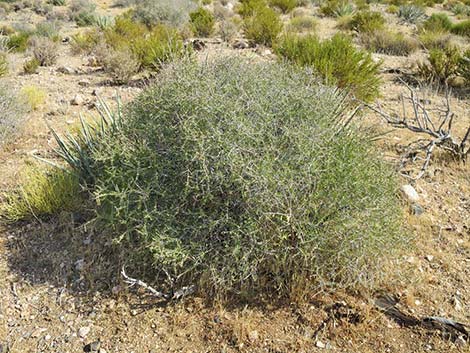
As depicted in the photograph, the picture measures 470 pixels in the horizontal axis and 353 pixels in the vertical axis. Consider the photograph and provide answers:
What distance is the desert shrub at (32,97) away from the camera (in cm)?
579

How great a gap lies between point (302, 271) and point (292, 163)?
0.70 m

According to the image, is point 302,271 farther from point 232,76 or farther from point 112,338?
point 232,76

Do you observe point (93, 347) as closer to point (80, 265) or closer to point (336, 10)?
point (80, 265)

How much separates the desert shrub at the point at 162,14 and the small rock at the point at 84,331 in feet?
39.2

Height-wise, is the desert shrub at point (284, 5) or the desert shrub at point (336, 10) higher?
the desert shrub at point (336, 10)

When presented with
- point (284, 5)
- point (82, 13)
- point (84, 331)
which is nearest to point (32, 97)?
point (84, 331)

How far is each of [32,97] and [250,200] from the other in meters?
4.69

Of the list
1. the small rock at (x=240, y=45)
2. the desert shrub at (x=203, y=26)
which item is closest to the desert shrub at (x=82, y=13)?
the desert shrub at (x=203, y=26)

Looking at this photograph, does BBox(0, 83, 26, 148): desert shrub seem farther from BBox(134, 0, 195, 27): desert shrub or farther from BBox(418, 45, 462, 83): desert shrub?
BBox(134, 0, 195, 27): desert shrub

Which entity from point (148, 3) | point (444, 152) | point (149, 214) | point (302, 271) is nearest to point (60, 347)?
point (149, 214)

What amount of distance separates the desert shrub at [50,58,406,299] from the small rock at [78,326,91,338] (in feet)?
1.63

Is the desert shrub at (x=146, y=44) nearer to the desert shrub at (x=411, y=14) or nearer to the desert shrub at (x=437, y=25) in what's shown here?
the desert shrub at (x=437, y=25)

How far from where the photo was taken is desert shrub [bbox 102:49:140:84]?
719 cm

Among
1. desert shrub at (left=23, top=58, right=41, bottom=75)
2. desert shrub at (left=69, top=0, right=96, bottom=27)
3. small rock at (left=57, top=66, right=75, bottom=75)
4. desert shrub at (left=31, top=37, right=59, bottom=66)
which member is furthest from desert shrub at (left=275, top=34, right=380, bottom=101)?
desert shrub at (left=69, top=0, right=96, bottom=27)
